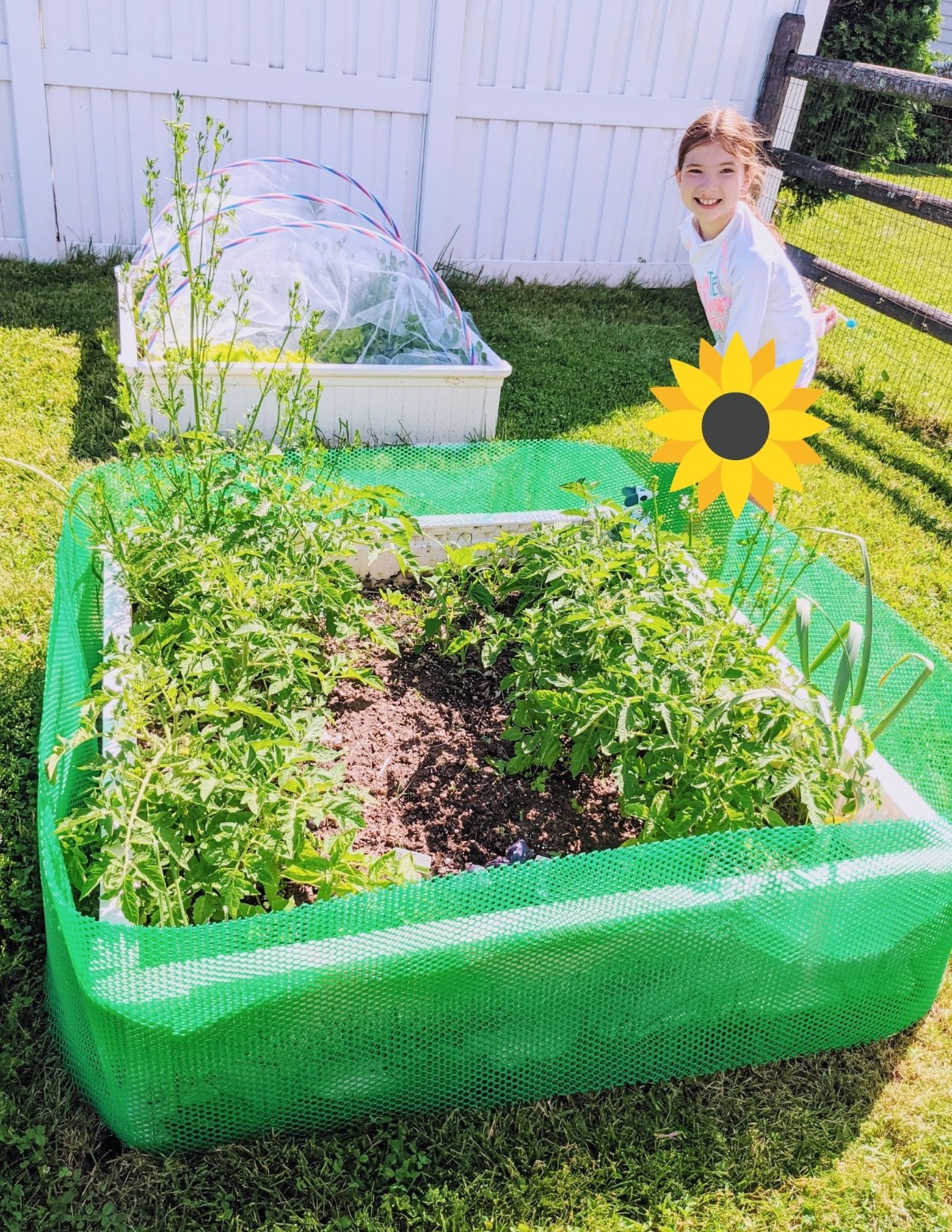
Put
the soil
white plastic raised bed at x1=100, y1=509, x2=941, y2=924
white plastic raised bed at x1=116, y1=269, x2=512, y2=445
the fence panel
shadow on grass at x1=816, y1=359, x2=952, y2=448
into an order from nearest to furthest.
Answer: white plastic raised bed at x1=100, y1=509, x2=941, y2=924 → the soil → white plastic raised bed at x1=116, y1=269, x2=512, y2=445 → shadow on grass at x1=816, y1=359, x2=952, y2=448 → the fence panel

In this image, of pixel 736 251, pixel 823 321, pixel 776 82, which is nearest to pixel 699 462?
pixel 736 251

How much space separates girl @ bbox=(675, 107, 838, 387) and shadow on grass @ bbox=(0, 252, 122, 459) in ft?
6.57

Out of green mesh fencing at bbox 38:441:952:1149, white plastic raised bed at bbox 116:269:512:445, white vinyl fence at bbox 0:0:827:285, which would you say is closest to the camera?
green mesh fencing at bbox 38:441:952:1149

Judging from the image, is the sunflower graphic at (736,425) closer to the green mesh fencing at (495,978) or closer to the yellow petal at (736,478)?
the yellow petal at (736,478)

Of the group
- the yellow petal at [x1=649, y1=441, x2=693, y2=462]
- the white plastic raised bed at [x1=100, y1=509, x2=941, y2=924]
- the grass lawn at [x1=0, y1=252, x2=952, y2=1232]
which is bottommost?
the grass lawn at [x1=0, y1=252, x2=952, y2=1232]

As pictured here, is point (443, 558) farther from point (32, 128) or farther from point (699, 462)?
point (32, 128)

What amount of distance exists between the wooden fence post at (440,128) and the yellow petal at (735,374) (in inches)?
169

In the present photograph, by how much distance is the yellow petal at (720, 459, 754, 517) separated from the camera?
5.67 ft

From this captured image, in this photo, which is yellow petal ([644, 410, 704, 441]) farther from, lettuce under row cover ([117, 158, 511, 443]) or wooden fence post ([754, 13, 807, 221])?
wooden fence post ([754, 13, 807, 221])

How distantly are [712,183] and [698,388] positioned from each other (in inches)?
57.7

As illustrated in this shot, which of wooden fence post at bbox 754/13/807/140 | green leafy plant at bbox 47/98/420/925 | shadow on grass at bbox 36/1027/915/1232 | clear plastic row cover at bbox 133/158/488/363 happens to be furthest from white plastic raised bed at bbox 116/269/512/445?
wooden fence post at bbox 754/13/807/140

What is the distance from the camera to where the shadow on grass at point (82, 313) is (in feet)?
12.4

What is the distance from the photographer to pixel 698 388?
1737mm

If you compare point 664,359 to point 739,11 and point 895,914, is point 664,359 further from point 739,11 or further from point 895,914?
point 895,914
